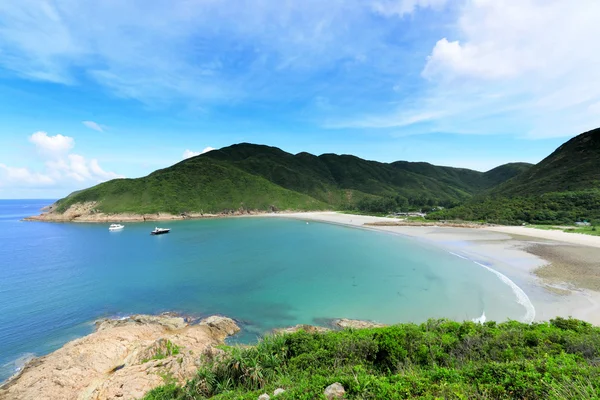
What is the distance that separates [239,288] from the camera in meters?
24.9

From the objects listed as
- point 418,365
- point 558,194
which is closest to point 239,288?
point 418,365

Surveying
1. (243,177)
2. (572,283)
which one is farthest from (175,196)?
(572,283)

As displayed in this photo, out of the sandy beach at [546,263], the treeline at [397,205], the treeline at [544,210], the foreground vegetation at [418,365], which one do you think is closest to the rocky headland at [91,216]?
the treeline at [397,205]

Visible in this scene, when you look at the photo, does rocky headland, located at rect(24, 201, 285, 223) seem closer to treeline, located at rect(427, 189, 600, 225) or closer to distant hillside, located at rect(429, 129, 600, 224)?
distant hillside, located at rect(429, 129, 600, 224)

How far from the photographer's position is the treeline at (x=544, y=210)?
55938 mm

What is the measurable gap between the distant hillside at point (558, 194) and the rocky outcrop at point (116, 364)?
76.5 m

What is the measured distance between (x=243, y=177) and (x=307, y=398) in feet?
440

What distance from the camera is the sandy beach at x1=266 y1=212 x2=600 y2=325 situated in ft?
59.1

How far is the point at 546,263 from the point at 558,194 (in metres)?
52.2

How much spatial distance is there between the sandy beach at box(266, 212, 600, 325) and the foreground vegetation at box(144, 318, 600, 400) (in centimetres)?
1034

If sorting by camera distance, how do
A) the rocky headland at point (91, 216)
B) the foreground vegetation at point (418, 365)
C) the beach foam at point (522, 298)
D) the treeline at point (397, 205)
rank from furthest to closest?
the treeline at point (397, 205)
the rocky headland at point (91, 216)
the beach foam at point (522, 298)
the foreground vegetation at point (418, 365)

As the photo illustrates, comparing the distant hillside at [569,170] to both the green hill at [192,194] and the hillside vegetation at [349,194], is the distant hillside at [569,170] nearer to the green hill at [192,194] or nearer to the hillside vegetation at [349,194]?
the hillside vegetation at [349,194]

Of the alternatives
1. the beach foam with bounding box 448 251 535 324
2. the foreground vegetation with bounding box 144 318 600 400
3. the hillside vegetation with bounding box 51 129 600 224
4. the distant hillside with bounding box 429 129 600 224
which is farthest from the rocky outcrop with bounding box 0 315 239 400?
the hillside vegetation with bounding box 51 129 600 224

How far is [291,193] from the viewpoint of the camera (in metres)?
139
